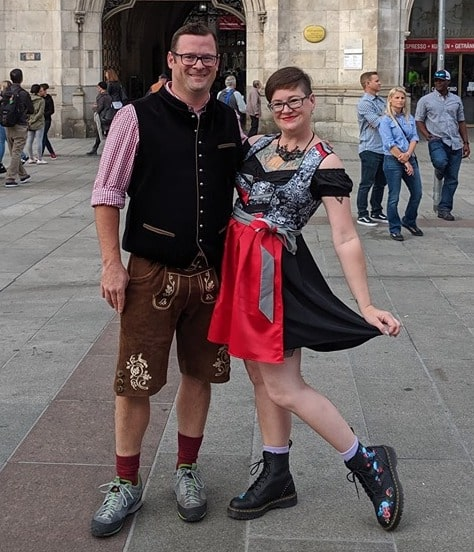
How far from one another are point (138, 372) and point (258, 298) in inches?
22.5

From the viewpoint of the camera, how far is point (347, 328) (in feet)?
12.2

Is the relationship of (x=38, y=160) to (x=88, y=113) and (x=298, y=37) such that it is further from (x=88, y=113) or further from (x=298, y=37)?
(x=298, y=37)

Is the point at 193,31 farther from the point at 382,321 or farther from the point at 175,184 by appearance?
the point at 382,321

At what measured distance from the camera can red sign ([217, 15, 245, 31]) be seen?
31.8m

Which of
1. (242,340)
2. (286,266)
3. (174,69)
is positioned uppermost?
(174,69)

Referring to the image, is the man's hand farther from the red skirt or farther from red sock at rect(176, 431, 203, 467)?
red sock at rect(176, 431, 203, 467)

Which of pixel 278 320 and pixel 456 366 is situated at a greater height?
pixel 278 320

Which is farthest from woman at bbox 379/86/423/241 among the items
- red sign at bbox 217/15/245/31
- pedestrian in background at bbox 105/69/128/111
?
red sign at bbox 217/15/245/31

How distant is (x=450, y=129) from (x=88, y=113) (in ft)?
49.9

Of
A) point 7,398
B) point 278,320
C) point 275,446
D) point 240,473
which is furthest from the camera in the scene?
point 7,398

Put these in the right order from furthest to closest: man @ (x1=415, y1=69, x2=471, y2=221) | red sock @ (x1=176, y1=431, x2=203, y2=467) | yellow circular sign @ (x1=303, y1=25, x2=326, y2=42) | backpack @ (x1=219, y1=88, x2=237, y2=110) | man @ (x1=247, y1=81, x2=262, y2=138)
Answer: yellow circular sign @ (x1=303, y1=25, x2=326, y2=42) < man @ (x1=247, y1=81, x2=262, y2=138) < backpack @ (x1=219, y1=88, x2=237, y2=110) < man @ (x1=415, y1=69, x2=471, y2=221) < red sock @ (x1=176, y1=431, x2=203, y2=467)

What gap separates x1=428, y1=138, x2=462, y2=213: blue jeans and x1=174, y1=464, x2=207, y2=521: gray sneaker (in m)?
8.65

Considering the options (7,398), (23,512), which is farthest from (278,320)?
(7,398)

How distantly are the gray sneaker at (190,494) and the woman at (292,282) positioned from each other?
0.15 metres
